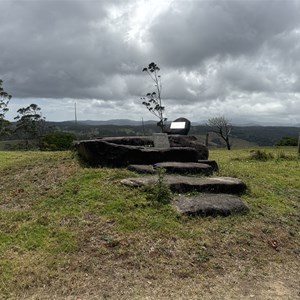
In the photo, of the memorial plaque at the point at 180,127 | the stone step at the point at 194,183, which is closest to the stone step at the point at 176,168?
the stone step at the point at 194,183

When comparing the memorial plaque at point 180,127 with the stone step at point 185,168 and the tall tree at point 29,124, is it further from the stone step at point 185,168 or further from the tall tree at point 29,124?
the tall tree at point 29,124

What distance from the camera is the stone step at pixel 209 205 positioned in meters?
6.84

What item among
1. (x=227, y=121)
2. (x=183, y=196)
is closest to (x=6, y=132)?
(x=227, y=121)

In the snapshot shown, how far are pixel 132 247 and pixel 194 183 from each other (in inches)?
107

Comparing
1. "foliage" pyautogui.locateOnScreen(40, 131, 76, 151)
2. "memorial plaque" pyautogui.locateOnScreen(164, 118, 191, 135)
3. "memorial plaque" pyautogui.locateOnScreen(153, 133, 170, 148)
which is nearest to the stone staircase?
"memorial plaque" pyautogui.locateOnScreen(153, 133, 170, 148)

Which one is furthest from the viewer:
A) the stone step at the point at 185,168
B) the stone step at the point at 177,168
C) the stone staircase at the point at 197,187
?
the stone step at the point at 185,168

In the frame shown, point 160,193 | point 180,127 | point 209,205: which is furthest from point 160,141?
point 209,205

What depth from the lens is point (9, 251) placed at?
17.6 ft

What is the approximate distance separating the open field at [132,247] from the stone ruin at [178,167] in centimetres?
28

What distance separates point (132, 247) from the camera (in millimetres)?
5574

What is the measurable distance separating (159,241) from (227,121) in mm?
53506

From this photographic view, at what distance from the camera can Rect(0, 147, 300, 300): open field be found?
467 centimetres

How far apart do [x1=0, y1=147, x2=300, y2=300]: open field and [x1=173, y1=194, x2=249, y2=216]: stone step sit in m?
0.17

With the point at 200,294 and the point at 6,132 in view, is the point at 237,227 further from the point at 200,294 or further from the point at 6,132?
the point at 6,132
